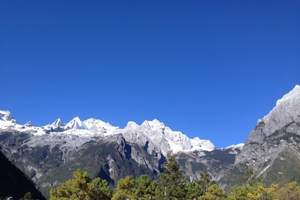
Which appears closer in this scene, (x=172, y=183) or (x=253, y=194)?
(x=253, y=194)

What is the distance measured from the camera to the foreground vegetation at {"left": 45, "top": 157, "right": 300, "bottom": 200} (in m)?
136

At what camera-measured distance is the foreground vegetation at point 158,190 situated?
136 meters

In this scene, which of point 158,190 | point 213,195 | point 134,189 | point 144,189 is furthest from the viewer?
point 213,195

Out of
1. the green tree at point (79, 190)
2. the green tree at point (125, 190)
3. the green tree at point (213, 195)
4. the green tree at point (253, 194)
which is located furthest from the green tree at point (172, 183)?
the green tree at point (79, 190)

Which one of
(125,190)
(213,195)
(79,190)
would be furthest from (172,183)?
(79,190)

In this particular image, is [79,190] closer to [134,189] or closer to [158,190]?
[134,189]

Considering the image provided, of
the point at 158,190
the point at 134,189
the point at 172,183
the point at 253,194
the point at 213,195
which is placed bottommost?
the point at 253,194

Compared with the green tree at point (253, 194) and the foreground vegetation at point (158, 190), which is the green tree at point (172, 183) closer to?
the foreground vegetation at point (158, 190)

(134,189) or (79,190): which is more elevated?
(134,189)

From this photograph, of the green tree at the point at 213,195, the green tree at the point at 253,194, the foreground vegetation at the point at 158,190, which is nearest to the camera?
the foreground vegetation at the point at 158,190

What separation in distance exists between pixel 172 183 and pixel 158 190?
1417cm

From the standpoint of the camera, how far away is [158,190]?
160625 mm

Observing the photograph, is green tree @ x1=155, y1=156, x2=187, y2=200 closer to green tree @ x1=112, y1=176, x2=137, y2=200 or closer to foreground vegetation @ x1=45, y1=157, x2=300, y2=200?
foreground vegetation @ x1=45, y1=157, x2=300, y2=200

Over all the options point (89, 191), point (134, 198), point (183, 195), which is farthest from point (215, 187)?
point (89, 191)
